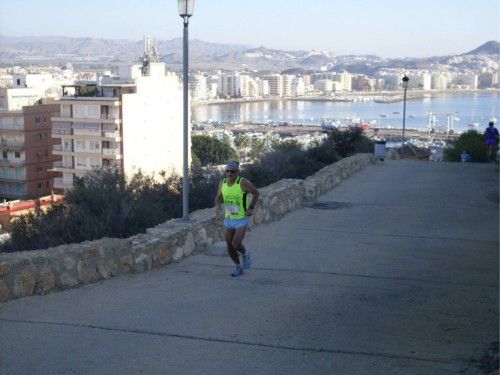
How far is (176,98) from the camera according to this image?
5791cm

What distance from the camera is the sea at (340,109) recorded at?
10131 cm

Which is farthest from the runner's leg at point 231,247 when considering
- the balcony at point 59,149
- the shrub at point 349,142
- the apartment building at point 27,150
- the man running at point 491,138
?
the apartment building at point 27,150

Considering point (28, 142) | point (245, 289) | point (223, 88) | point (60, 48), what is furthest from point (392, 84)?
point (245, 289)

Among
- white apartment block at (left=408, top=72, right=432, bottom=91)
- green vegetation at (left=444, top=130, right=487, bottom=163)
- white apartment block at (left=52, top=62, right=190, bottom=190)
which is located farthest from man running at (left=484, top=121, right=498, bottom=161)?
white apartment block at (left=408, top=72, right=432, bottom=91)

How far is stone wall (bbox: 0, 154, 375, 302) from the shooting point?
757cm

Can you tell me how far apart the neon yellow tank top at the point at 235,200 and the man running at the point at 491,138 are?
61.6 ft

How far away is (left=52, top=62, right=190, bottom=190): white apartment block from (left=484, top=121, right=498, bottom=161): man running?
2741 cm

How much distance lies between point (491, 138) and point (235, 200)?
1966 centimetres

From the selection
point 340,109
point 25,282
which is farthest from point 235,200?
point 340,109

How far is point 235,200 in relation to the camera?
902 centimetres

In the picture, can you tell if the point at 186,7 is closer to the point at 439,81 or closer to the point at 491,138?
the point at 491,138

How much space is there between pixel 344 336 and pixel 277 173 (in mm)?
11417

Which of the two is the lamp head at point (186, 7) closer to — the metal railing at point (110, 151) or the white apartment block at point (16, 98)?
the metal railing at point (110, 151)

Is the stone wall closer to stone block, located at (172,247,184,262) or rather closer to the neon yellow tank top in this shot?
stone block, located at (172,247,184,262)
